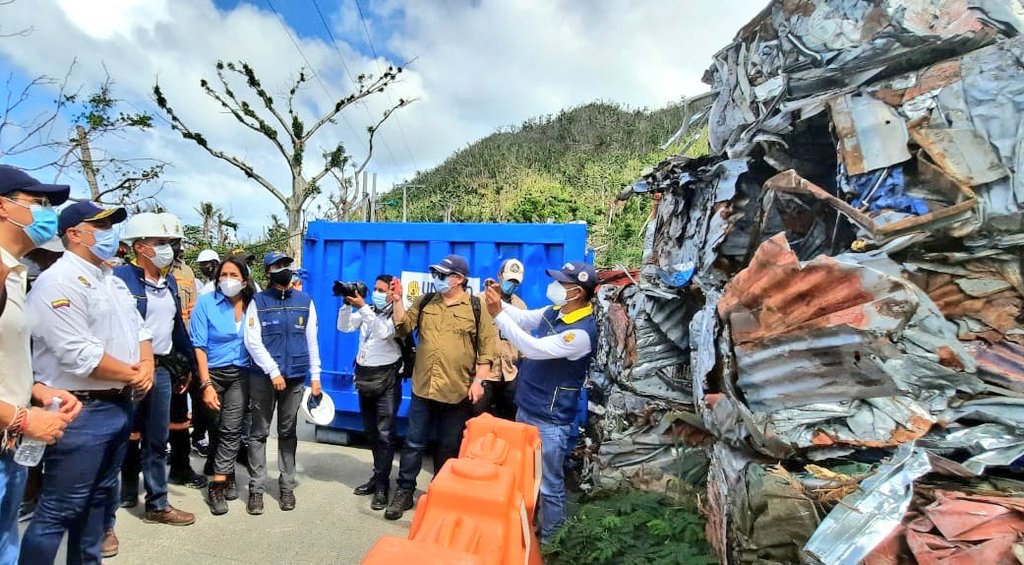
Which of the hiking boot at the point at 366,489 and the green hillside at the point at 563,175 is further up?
the green hillside at the point at 563,175

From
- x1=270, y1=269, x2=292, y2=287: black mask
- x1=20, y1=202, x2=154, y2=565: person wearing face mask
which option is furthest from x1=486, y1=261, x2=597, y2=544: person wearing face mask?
x1=20, y1=202, x2=154, y2=565: person wearing face mask

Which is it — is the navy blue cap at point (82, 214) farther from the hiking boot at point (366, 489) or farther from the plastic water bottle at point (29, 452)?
the hiking boot at point (366, 489)

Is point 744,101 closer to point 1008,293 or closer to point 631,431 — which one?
point 1008,293

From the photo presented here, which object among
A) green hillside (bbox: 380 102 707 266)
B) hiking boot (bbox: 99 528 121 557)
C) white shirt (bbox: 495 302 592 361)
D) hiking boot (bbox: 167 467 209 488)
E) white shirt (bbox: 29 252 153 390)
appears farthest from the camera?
green hillside (bbox: 380 102 707 266)

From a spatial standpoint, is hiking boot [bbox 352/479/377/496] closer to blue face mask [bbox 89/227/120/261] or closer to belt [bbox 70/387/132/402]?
belt [bbox 70/387/132/402]

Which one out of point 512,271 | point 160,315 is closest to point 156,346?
point 160,315

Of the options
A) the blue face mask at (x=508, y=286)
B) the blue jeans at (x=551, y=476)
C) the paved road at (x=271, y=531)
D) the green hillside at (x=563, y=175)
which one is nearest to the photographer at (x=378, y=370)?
the paved road at (x=271, y=531)

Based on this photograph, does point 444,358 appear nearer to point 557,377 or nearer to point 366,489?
point 557,377

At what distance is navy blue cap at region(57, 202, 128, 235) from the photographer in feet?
7.84

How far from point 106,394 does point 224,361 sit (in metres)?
1.36

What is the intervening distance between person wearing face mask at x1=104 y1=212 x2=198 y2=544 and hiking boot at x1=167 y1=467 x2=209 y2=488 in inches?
16.6

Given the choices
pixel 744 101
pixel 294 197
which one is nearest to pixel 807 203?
pixel 744 101

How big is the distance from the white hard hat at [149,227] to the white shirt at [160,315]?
0.31m

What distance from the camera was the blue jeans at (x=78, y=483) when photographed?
7.29 ft
